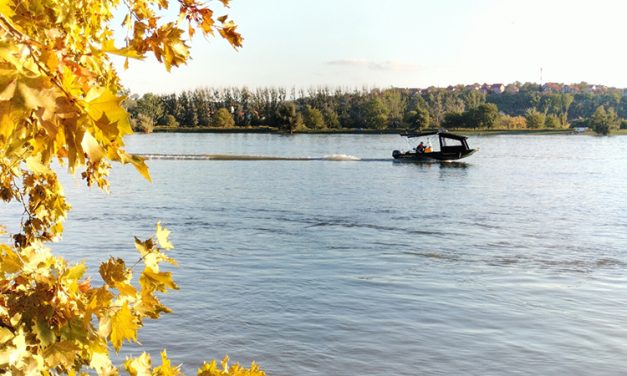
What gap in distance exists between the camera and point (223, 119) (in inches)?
6550

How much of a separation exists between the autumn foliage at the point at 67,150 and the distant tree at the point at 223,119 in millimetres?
164751

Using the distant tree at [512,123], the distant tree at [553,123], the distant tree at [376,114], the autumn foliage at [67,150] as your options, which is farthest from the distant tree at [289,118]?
the autumn foliage at [67,150]

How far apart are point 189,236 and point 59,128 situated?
21.0m

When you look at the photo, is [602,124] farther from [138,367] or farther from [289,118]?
[138,367]

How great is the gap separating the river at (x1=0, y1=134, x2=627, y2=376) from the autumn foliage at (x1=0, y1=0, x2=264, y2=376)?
7843 mm

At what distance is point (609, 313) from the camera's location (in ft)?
42.6

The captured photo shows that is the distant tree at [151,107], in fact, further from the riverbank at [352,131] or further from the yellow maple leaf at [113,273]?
the yellow maple leaf at [113,273]

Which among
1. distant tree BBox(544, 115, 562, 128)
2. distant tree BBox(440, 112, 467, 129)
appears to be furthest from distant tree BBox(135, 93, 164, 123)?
distant tree BBox(544, 115, 562, 128)

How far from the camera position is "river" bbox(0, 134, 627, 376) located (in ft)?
34.8

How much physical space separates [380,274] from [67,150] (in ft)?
49.5

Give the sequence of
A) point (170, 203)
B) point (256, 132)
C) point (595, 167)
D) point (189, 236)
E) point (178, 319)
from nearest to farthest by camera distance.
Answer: point (178, 319)
point (189, 236)
point (170, 203)
point (595, 167)
point (256, 132)

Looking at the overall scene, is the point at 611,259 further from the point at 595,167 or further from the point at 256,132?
the point at 256,132

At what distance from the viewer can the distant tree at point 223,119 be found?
16638 cm

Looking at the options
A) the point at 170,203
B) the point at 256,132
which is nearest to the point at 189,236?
the point at 170,203
